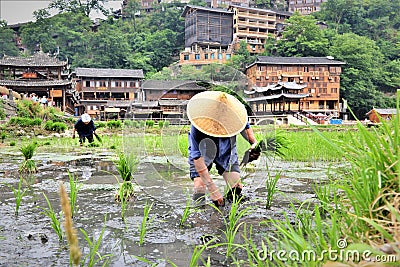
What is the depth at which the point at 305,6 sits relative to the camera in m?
79.6

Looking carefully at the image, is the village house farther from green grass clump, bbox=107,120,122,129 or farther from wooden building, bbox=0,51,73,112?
wooden building, bbox=0,51,73,112

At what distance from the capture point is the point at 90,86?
158 ft

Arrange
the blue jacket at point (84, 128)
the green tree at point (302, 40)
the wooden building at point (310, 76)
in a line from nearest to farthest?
the blue jacket at point (84, 128) < the wooden building at point (310, 76) < the green tree at point (302, 40)

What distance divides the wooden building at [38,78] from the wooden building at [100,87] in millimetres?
7003

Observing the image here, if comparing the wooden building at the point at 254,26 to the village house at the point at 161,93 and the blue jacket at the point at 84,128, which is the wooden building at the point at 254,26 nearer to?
the blue jacket at the point at 84,128

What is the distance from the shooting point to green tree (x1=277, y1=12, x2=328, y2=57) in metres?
54.6

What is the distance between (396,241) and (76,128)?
1224 centimetres

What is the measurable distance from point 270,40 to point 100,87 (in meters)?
26.7

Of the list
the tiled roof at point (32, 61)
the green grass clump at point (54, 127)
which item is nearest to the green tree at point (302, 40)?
the tiled roof at point (32, 61)

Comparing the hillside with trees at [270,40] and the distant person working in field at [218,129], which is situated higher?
the hillside with trees at [270,40]

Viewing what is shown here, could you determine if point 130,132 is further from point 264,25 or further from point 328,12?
point 328,12

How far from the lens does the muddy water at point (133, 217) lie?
9.18 ft

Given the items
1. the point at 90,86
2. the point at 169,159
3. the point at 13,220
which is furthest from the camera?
the point at 90,86

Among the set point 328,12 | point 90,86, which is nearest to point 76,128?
point 90,86
